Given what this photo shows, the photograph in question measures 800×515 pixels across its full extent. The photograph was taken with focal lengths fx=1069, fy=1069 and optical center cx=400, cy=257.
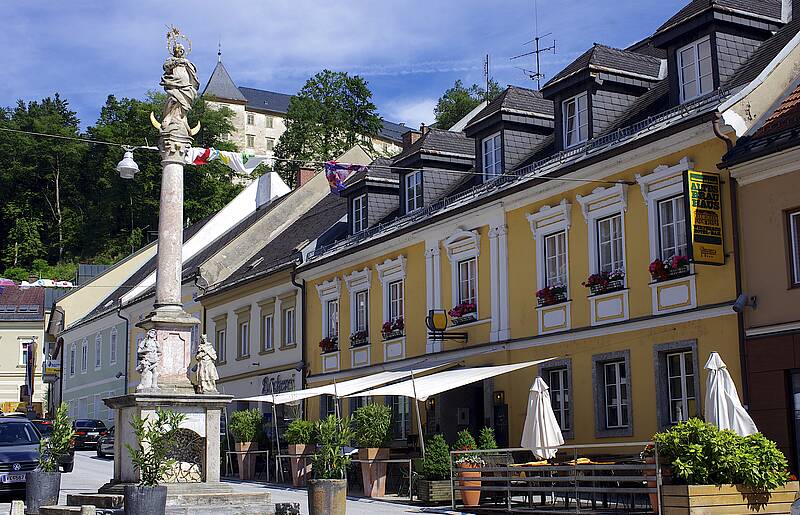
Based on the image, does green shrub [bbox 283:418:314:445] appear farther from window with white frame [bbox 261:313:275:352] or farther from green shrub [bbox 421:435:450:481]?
window with white frame [bbox 261:313:275:352]

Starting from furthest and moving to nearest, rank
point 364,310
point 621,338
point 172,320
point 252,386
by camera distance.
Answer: point 252,386, point 364,310, point 621,338, point 172,320

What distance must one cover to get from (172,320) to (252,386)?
62.7ft

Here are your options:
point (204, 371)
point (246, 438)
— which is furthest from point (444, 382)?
point (246, 438)

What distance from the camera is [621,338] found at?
66.8ft

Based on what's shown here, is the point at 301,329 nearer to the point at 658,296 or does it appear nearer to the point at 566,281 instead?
the point at 566,281

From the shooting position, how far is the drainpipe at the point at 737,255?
1756cm

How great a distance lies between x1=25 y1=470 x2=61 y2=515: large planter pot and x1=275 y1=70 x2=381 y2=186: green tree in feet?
169

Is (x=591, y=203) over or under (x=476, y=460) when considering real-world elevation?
over

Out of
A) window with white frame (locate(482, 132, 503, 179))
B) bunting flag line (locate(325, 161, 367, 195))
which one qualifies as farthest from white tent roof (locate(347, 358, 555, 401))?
bunting flag line (locate(325, 161, 367, 195))

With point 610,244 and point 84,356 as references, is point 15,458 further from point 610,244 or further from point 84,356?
point 84,356

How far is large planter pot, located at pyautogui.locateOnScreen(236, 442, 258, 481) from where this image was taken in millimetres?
29047

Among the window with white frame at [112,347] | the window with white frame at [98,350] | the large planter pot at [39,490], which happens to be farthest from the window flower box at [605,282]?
the window with white frame at [98,350]

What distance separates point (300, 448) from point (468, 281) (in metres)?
5.63

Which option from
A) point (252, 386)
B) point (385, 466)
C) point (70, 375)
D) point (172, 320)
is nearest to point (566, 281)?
point (385, 466)
